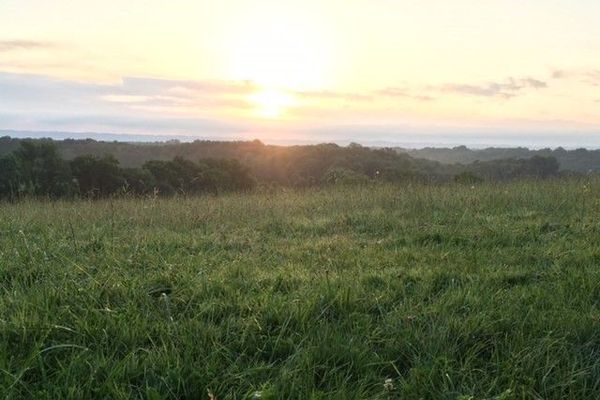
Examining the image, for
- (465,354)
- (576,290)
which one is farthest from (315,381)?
(576,290)

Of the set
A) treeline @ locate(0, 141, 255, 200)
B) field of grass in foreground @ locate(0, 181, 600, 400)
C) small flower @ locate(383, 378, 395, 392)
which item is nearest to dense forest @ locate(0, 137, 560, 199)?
treeline @ locate(0, 141, 255, 200)

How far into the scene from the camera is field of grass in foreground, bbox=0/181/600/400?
255cm

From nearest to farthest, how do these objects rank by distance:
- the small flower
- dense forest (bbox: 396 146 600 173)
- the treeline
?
the small flower, the treeline, dense forest (bbox: 396 146 600 173)

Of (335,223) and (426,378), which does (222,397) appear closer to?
(426,378)

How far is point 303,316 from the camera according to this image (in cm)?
321

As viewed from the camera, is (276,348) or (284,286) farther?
(284,286)

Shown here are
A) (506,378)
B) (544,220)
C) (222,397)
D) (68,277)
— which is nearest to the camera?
(222,397)

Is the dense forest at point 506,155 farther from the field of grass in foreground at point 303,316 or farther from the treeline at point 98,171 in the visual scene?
the treeline at point 98,171

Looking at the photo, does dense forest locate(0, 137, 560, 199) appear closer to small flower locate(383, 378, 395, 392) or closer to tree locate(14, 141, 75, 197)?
tree locate(14, 141, 75, 197)

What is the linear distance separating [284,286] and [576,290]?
7.06 ft

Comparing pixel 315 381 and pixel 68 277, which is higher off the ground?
pixel 68 277

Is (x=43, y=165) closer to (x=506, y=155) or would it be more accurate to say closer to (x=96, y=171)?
(x=96, y=171)

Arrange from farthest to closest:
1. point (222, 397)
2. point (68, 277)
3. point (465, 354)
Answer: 1. point (68, 277)
2. point (465, 354)
3. point (222, 397)

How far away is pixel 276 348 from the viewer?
2893 mm
